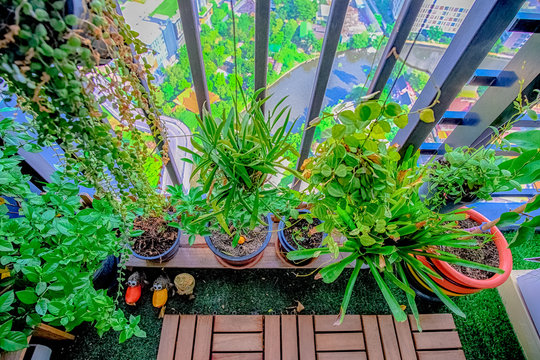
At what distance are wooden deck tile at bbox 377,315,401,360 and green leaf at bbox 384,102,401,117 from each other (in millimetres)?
1161

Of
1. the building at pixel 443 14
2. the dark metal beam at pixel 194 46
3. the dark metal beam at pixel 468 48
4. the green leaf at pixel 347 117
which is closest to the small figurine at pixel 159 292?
the dark metal beam at pixel 194 46

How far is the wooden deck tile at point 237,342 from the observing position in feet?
4.79

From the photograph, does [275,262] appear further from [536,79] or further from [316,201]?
[536,79]

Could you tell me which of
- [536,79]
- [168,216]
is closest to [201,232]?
[168,216]

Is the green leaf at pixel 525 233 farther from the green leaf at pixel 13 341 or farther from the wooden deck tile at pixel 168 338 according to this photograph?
the green leaf at pixel 13 341

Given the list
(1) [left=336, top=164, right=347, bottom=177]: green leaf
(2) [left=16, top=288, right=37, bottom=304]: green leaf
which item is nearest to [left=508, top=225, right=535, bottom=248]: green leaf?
(1) [left=336, top=164, right=347, bottom=177]: green leaf

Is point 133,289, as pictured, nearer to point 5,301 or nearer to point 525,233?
point 5,301

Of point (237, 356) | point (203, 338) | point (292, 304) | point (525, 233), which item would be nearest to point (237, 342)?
point (237, 356)

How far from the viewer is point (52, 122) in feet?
2.88

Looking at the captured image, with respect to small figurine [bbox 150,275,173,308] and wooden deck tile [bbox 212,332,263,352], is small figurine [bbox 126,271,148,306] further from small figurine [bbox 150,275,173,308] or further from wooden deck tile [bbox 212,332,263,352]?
wooden deck tile [bbox 212,332,263,352]

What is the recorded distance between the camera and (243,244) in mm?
1657

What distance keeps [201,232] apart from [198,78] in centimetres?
70

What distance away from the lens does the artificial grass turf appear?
1739 mm

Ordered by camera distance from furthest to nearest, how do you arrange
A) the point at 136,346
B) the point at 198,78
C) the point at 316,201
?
1. the point at 136,346
2. the point at 198,78
3. the point at 316,201
